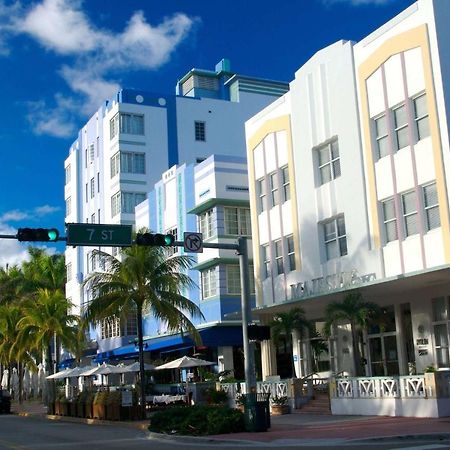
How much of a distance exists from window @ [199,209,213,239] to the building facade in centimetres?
535

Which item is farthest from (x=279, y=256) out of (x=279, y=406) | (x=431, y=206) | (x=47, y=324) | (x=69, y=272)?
(x=69, y=272)

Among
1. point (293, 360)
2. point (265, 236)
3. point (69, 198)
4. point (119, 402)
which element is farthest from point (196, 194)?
point (69, 198)

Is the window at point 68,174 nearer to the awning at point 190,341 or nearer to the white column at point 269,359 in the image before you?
the awning at point 190,341

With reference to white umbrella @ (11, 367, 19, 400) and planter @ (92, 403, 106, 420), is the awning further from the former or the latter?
white umbrella @ (11, 367, 19, 400)

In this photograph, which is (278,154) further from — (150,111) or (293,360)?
(150,111)

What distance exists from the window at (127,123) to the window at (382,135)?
2964 centimetres

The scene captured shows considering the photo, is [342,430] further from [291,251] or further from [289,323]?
[291,251]

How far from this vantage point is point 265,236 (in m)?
32.3

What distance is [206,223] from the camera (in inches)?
1507

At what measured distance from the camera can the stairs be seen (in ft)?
84.7

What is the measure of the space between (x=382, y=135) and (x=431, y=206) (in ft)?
11.7

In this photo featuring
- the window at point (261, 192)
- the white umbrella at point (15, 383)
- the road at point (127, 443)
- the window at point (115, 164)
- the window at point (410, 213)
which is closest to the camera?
the road at point (127, 443)

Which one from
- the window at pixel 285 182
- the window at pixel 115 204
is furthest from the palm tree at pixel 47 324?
the window at pixel 285 182

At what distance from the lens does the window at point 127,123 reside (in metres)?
52.3
